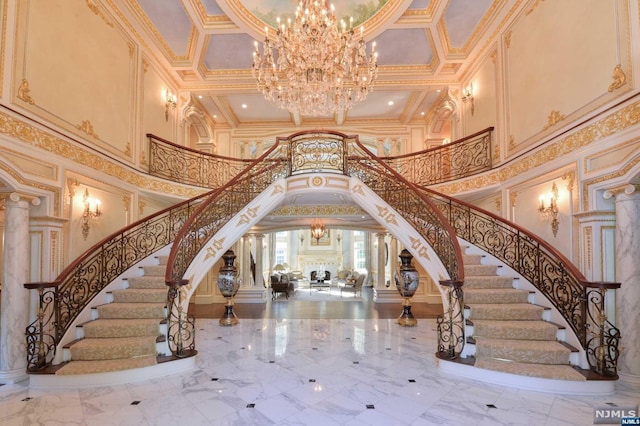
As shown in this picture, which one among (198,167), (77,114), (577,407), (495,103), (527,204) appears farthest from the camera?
(198,167)

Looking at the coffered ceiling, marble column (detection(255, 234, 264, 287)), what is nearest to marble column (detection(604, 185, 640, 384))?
the coffered ceiling

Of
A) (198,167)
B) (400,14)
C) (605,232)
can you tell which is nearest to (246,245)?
(198,167)

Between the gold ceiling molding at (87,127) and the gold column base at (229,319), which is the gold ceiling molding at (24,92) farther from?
the gold column base at (229,319)

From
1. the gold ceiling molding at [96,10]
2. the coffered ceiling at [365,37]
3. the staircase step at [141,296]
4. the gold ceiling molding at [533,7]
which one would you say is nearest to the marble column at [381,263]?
the coffered ceiling at [365,37]

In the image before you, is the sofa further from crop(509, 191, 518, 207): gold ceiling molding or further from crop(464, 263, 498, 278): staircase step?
crop(509, 191, 518, 207): gold ceiling molding

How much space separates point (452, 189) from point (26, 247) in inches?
292

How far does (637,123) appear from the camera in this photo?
3.53 metres

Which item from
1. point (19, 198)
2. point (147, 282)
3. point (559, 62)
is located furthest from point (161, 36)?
point (559, 62)

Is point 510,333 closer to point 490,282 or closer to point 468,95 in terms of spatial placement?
point 490,282

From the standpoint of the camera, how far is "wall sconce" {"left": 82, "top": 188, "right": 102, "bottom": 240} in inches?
199

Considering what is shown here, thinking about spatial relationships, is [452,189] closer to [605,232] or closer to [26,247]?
[605,232]

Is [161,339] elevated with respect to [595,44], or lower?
lower

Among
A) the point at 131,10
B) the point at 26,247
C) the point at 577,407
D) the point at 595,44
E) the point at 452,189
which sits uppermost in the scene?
the point at 131,10

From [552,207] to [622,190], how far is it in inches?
43.8
